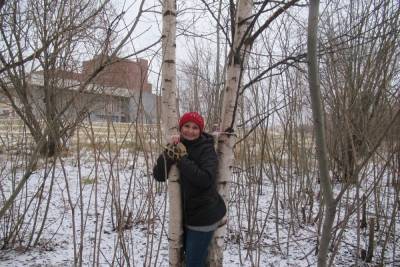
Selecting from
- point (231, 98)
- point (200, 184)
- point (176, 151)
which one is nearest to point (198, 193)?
point (200, 184)

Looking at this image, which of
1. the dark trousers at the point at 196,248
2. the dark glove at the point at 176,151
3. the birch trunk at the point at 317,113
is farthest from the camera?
the dark trousers at the point at 196,248

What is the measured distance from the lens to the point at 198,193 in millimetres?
1773

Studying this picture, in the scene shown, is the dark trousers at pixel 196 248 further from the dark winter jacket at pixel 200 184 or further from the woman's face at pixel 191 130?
the woman's face at pixel 191 130

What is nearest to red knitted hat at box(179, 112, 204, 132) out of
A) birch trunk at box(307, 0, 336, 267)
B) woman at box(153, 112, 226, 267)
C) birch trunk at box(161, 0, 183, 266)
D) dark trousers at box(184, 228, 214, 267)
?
woman at box(153, 112, 226, 267)

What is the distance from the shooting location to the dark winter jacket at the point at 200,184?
168 cm

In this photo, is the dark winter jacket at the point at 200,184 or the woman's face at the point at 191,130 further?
the woman's face at the point at 191,130

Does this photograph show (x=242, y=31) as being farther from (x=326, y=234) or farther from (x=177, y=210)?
(x=326, y=234)

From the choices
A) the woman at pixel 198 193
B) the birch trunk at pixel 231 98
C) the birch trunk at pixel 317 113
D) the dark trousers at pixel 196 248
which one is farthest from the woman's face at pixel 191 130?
the birch trunk at pixel 317 113

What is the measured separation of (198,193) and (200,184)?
0.12 metres

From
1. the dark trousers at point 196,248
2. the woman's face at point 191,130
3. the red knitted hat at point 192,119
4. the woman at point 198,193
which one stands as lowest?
the dark trousers at point 196,248

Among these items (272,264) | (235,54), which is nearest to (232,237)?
(272,264)

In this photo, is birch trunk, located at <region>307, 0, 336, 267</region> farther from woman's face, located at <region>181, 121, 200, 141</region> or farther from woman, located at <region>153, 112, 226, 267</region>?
woman's face, located at <region>181, 121, 200, 141</region>

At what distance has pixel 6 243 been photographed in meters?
2.98

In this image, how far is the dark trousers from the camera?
1766mm
